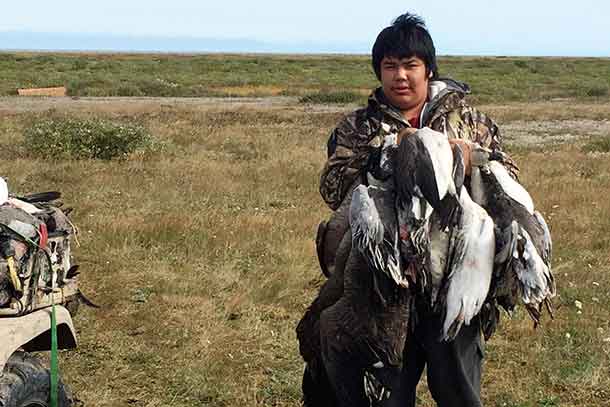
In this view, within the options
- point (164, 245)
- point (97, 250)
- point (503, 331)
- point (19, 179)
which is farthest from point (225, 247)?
point (19, 179)

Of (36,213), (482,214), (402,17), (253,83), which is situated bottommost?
(253,83)

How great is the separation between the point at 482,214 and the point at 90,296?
469 centimetres

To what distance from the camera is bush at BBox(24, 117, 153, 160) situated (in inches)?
502

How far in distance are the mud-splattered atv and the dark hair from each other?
1721 millimetres

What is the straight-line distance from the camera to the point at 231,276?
6820 millimetres

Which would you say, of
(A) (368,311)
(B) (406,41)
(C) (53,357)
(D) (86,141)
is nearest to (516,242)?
(A) (368,311)

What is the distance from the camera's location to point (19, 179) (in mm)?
10820

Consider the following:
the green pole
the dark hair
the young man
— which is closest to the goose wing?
the young man

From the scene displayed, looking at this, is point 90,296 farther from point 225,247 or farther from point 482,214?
point 482,214

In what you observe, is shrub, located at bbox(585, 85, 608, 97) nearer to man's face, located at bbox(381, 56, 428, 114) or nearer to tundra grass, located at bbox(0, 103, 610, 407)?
tundra grass, located at bbox(0, 103, 610, 407)

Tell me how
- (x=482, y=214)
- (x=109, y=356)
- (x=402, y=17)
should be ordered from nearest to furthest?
(x=482, y=214) → (x=402, y=17) → (x=109, y=356)

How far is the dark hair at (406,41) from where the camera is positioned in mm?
2697

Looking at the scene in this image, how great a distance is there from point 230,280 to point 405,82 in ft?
14.1

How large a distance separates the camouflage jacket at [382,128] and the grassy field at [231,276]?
2259 mm
